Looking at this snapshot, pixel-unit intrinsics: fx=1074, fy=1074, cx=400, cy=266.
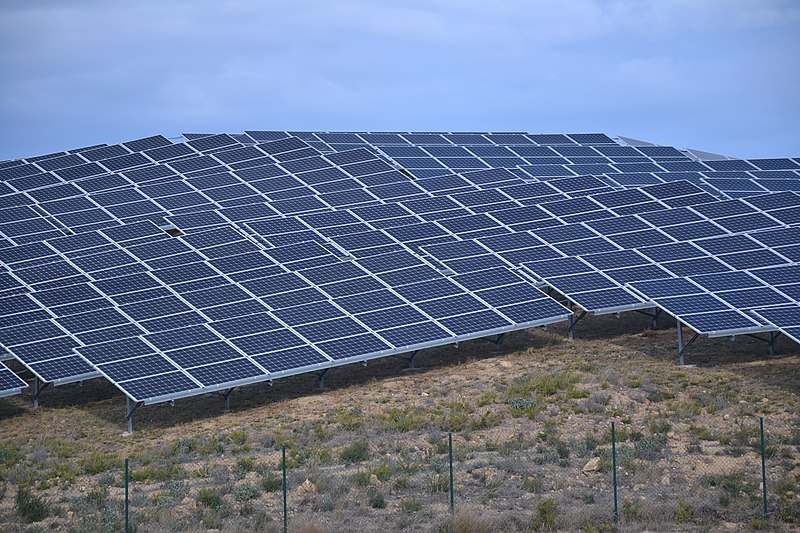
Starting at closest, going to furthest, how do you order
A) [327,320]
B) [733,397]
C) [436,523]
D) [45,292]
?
[436,523], [733,397], [327,320], [45,292]

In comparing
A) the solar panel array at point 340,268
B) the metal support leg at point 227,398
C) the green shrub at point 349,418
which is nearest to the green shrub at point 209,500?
the green shrub at point 349,418

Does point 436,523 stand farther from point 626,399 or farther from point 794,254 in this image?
point 794,254

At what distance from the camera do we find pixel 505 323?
119 feet

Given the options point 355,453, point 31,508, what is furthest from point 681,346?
point 31,508

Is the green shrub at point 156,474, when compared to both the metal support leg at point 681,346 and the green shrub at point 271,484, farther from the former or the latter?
the metal support leg at point 681,346

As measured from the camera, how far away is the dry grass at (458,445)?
2355cm

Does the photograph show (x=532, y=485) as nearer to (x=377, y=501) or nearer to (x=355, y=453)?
(x=377, y=501)

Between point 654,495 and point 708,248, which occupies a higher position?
point 708,248

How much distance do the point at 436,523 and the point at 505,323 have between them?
1410cm

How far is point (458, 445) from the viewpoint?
93.9 ft

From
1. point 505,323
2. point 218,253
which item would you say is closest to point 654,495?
point 505,323

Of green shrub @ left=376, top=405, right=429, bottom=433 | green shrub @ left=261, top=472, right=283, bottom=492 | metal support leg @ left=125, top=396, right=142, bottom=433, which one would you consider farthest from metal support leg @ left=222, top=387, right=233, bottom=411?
green shrub @ left=261, top=472, right=283, bottom=492

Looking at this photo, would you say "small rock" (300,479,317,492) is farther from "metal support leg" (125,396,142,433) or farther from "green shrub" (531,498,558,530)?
"metal support leg" (125,396,142,433)

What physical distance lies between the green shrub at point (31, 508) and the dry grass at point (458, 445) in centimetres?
14
